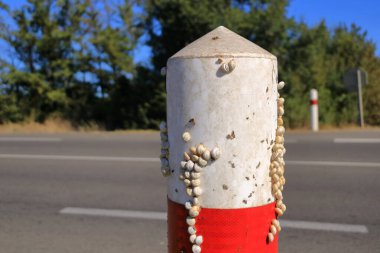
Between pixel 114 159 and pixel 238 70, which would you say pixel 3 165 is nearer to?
pixel 114 159

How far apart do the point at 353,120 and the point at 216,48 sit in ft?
56.4

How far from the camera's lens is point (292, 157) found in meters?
8.52

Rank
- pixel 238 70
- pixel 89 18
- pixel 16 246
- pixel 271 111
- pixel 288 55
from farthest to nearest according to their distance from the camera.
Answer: pixel 89 18
pixel 288 55
pixel 16 246
pixel 271 111
pixel 238 70

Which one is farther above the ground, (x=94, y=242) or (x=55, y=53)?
(x=55, y=53)

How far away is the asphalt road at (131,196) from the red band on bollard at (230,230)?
215 centimetres

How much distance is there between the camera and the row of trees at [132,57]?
17.2 meters

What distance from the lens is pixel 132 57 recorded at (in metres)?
21.5

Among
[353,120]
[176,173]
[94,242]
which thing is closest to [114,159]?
[94,242]

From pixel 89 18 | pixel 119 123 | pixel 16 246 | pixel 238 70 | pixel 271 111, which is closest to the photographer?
pixel 238 70

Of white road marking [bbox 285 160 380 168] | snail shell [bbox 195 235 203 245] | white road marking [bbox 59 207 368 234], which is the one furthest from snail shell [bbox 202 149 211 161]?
white road marking [bbox 285 160 380 168]

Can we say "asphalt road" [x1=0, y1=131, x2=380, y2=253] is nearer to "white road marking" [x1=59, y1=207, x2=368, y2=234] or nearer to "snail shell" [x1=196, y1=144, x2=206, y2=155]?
"white road marking" [x1=59, y1=207, x2=368, y2=234]

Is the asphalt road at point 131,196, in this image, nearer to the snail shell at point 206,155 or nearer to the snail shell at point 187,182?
the snail shell at point 187,182

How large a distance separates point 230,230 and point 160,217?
3172 millimetres

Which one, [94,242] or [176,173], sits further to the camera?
[94,242]
